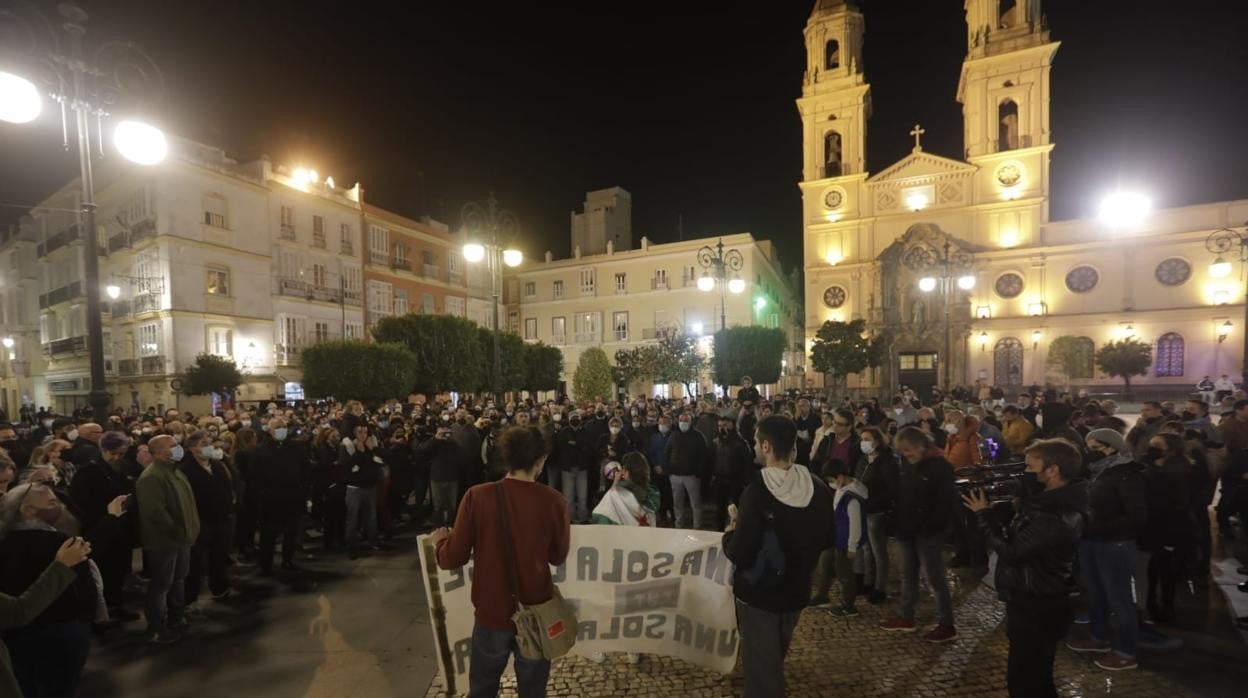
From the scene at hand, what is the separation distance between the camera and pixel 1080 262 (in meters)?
38.8

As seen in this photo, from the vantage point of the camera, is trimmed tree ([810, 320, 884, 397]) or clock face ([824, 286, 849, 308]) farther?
clock face ([824, 286, 849, 308])

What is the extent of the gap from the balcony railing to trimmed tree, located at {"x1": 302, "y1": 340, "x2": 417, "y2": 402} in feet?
59.2

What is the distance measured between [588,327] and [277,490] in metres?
40.9

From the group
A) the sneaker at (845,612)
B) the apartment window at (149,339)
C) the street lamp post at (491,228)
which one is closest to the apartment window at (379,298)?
the apartment window at (149,339)

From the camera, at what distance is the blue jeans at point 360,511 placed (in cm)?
822

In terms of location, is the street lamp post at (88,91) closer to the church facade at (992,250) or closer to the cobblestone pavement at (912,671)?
the cobblestone pavement at (912,671)

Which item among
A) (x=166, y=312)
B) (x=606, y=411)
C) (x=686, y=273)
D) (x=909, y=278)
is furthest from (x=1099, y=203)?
(x=166, y=312)

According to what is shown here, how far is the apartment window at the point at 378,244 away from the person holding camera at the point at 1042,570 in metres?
40.7

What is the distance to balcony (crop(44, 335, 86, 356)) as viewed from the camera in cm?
3353

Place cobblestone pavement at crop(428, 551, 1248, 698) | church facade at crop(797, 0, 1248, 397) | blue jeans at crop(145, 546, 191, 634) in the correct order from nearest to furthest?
cobblestone pavement at crop(428, 551, 1248, 698) < blue jeans at crop(145, 546, 191, 634) < church facade at crop(797, 0, 1248, 397)

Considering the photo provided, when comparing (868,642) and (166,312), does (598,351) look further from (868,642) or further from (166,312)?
(868,642)

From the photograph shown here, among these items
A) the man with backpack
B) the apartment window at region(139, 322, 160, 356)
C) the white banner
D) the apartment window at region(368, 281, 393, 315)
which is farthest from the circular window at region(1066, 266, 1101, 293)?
the apartment window at region(139, 322, 160, 356)

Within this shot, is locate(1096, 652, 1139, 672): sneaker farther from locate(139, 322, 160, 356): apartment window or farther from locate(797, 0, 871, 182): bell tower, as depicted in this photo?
locate(797, 0, 871, 182): bell tower

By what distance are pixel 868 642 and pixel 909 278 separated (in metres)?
40.6
